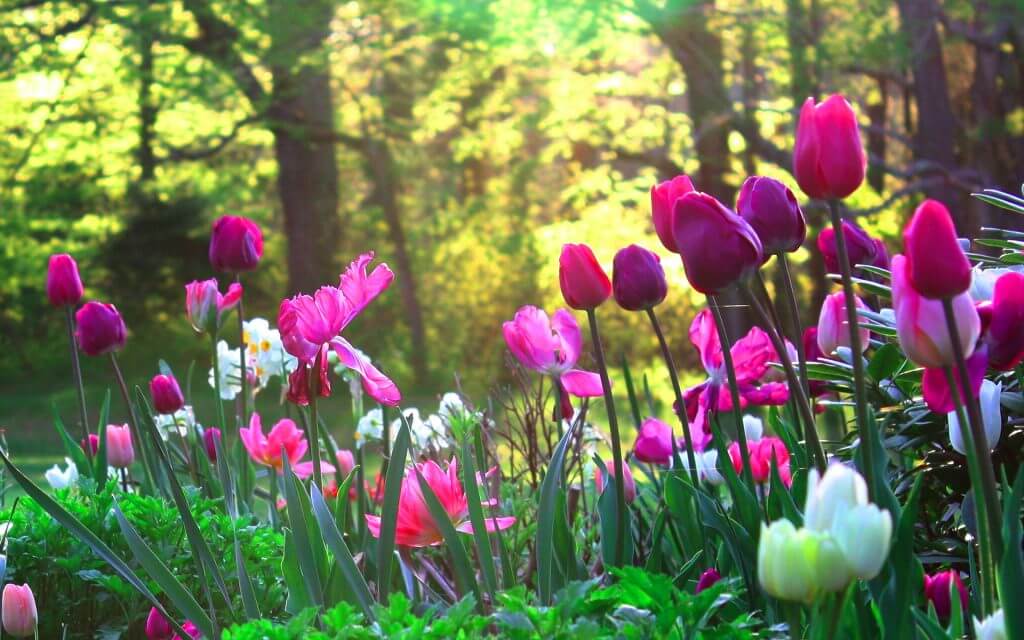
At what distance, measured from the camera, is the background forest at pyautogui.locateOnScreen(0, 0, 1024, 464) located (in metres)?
10.0

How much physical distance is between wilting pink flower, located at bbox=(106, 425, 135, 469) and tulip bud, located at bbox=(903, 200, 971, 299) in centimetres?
207

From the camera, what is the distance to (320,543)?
1545 mm

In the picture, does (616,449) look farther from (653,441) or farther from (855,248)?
(855,248)

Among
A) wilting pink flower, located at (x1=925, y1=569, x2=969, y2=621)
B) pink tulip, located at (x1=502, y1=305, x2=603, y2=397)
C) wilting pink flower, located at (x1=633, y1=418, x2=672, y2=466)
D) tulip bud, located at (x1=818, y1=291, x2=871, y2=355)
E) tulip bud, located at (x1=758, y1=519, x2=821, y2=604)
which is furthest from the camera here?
wilting pink flower, located at (x1=633, y1=418, x2=672, y2=466)

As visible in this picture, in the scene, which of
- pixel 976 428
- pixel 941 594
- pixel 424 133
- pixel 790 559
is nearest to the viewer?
pixel 790 559

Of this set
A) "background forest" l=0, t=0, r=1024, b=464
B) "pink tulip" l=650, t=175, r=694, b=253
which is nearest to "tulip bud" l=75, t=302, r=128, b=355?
"pink tulip" l=650, t=175, r=694, b=253

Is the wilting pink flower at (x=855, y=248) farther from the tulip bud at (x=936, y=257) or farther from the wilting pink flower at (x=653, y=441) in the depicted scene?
the tulip bud at (x=936, y=257)

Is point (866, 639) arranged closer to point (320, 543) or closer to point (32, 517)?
point (320, 543)

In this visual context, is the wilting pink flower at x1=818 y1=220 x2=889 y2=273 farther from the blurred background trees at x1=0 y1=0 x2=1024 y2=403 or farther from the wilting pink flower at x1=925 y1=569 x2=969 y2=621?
the blurred background trees at x1=0 y1=0 x2=1024 y2=403

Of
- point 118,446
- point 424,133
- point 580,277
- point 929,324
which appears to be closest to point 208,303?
point 118,446

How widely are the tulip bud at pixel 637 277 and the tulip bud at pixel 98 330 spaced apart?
109cm

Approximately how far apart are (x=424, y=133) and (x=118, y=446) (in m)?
12.3

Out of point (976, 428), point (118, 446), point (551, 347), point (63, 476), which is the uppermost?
point (976, 428)

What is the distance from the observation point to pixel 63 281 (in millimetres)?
2273
